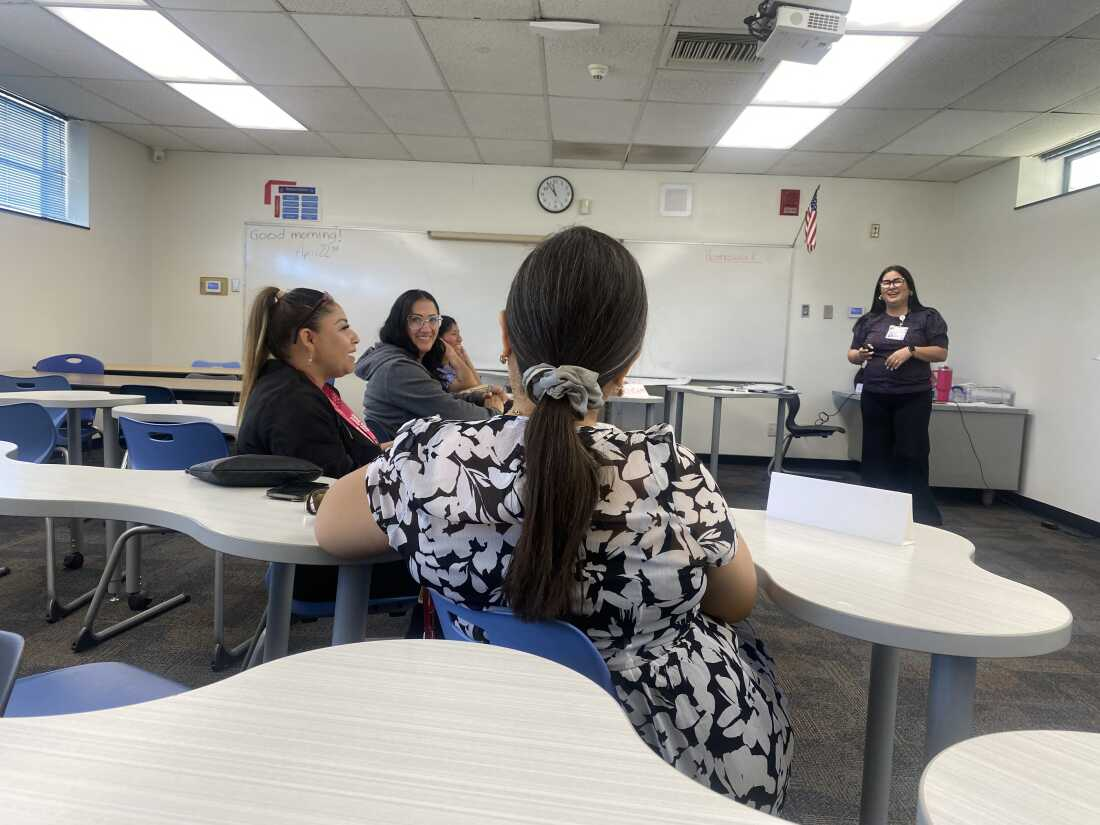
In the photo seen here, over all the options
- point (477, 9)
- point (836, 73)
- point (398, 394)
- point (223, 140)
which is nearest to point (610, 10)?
point (477, 9)

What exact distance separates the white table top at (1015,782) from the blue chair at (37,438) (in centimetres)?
284

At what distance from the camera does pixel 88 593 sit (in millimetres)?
2646

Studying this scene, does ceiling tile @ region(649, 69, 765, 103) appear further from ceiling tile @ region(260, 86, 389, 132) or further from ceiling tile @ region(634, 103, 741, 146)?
ceiling tile @ region(260, 86, 389, 132)

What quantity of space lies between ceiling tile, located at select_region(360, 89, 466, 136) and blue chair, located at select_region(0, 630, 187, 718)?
13.1 ft

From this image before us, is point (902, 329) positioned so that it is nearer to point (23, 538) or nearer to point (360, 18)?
point (360, 18)

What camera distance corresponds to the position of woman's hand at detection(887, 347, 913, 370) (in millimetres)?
3852

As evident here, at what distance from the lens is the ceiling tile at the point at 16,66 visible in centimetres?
403

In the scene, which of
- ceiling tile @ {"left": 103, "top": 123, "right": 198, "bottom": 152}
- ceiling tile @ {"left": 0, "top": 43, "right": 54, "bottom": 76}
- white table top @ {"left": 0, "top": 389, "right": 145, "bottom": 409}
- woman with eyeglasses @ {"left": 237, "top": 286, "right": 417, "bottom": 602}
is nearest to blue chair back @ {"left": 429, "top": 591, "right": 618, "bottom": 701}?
woman with eyeglasses @ {"left": 237, "top": 286, "right": 417, "bottom": 602}

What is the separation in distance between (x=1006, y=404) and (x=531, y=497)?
553 centimetres

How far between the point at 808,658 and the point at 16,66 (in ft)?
17.8

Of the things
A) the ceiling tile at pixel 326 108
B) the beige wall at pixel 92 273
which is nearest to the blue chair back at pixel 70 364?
the beige wall at pixel 92 273

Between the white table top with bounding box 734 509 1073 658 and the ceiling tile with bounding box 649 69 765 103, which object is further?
the ceiling tile with bounding box 649 69 765 103

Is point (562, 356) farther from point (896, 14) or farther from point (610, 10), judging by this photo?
point (896, 14)

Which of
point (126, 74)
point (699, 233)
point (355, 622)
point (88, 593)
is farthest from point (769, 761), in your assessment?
point (699, 233)
